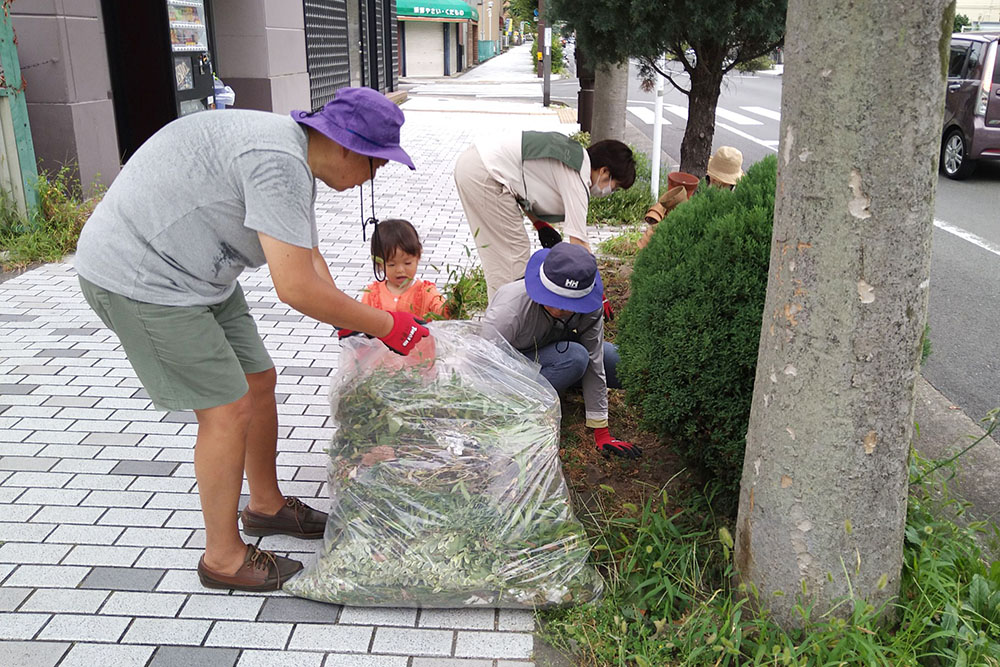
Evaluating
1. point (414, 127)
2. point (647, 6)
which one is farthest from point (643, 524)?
point (414, 127)

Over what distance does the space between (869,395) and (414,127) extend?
14180 millimetres

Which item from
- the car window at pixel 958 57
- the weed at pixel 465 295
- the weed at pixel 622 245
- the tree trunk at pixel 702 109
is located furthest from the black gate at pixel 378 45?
the weed at pixel 465 295

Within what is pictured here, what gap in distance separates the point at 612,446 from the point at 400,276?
1267 mm

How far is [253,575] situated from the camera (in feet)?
8.52

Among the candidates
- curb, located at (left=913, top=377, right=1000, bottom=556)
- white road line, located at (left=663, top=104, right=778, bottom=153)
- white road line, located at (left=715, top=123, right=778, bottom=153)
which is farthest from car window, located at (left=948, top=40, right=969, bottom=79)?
curb, located at (left=913, top=377, right=1000, bottom=556)

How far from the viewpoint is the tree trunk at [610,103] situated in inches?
348

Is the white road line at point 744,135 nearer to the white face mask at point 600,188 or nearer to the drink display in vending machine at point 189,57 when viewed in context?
the drink display in vending machine at point 189,57

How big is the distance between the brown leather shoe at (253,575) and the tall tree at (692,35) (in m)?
3.67

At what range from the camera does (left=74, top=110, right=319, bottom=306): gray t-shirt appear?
85.2 inches

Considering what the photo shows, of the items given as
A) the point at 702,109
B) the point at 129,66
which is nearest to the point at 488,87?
the point at 129,66

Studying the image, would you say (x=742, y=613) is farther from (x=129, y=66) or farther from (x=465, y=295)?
(x=129, y=66)

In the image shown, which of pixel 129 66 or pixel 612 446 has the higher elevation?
pixel 129 66

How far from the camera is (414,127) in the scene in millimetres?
15453

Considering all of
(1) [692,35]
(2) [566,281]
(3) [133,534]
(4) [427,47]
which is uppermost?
(4) [427,47]
